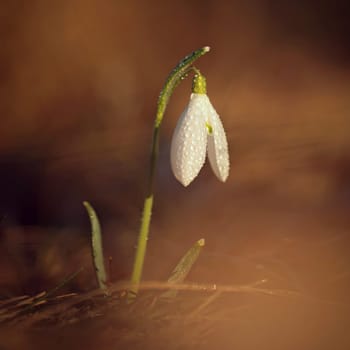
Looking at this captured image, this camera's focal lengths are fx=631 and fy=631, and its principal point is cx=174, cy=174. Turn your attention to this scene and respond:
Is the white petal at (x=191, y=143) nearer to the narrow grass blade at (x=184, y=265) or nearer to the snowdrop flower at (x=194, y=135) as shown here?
the snowdrop flower at (x=194, y=135)

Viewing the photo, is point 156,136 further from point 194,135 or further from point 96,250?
point 96,250

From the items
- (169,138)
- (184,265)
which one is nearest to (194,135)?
(184,265)

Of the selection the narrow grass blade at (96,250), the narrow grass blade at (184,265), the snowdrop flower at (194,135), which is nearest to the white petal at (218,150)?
the snowdrop flower at (194,135)

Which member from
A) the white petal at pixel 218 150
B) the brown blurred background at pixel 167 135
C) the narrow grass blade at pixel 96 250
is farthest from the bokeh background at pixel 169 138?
the white petal at pixel 218 150

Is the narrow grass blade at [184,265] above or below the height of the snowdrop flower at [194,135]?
below

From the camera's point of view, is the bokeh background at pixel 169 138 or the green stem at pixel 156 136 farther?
the bokeh background at pixel 169 138

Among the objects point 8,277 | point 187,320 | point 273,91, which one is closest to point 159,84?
point 273,91

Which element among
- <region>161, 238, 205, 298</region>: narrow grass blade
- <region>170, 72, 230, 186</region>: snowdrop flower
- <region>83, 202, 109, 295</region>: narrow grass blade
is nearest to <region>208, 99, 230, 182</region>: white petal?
<region>170, 72, 230, 186</region>: snowdrop flower

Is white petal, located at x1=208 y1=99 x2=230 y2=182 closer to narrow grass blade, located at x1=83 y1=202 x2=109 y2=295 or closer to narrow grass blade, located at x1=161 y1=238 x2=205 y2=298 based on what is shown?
narrow grass blade, located at x1=161 y1=238 x2=205 y2=298

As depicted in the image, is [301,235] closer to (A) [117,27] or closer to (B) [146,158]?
(B) [146,158]
